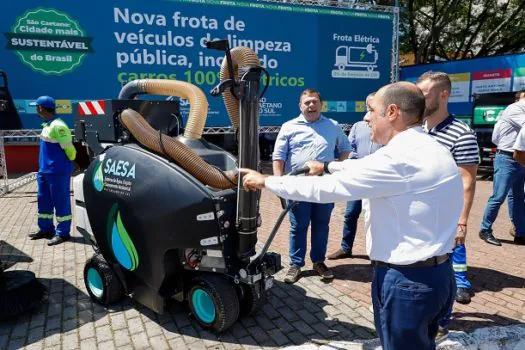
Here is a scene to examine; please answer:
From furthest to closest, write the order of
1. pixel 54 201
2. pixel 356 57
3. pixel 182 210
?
pixel 356 57, pixel 54 201, pixel 182 210

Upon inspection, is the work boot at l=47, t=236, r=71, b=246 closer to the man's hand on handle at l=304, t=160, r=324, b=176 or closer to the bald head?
the man's hand on handle at l=304, t=160, r=324, b=176

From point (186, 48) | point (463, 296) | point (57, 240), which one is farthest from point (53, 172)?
point (186, 48)

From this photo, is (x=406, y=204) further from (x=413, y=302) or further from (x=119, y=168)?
(x=119, y=168)

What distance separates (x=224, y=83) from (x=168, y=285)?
1544 millimetres

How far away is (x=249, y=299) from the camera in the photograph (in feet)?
9.72

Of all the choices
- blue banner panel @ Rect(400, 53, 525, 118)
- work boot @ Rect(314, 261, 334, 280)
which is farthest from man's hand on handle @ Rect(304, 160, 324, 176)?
blue banner panel @ Rect(400, 53, 525, 118)

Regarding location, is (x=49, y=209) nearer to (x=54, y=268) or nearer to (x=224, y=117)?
(x=54, y=268)

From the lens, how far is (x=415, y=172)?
1644mm

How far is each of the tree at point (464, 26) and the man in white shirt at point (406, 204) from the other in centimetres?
1714

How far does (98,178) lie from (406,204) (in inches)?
90.4

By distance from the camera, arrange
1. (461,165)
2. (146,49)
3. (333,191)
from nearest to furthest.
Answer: (333,191), (461,165), (146,49)

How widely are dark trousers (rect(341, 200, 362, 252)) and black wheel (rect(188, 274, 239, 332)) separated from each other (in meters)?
1.94

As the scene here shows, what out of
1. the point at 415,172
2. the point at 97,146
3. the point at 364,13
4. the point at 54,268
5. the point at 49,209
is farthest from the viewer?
the point at 364,13

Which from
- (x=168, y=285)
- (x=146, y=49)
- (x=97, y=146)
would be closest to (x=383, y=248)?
(x=168, y=285)
